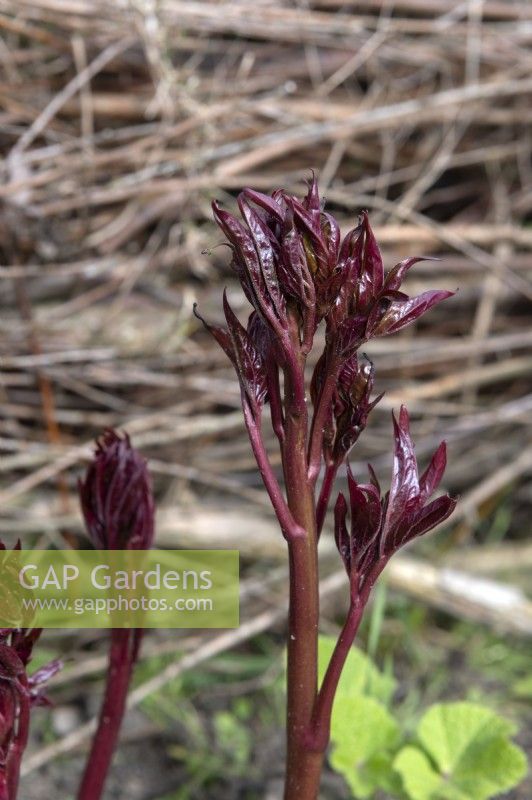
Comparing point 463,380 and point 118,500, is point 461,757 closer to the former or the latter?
point 118,500

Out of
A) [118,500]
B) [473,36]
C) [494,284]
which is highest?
[473,36]

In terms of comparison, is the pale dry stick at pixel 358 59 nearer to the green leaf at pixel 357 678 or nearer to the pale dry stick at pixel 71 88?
the pale dry stick at pixel 71 88

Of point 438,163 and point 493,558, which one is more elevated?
point 438,163

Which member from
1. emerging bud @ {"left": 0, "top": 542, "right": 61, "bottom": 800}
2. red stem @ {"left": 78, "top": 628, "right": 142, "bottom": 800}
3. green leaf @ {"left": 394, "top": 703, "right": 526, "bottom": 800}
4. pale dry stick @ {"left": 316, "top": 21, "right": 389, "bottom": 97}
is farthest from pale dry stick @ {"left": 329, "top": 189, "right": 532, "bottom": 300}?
emerging bud @ {"left": 0, "top": 542, "right": 61, "bottom": 800}

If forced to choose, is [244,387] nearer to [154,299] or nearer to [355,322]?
[355,322]

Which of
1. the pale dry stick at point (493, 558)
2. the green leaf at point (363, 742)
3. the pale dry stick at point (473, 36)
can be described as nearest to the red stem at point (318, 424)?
the green leaf at point (363, 742)

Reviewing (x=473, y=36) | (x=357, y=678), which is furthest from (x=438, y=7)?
(x=357, y=678)

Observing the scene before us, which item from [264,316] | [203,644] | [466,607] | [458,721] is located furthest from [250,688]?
[264,316]
